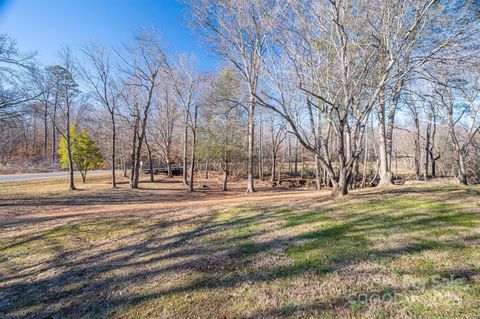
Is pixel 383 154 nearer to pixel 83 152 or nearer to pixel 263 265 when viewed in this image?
pixel 263 265

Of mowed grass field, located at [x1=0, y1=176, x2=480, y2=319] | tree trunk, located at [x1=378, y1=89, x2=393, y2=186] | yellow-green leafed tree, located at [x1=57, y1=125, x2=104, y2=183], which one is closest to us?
mowed grass field, located at [x1=0, y1=176, x2=480, y2=319]

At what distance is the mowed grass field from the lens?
7.73 ft

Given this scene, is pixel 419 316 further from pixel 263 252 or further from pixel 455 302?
pixel 263 252

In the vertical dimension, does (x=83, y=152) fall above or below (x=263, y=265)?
above

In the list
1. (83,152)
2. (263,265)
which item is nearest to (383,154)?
(263,265)

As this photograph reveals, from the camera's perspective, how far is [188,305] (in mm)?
2533

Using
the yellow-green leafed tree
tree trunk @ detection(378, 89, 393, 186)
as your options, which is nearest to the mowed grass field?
tree trunk @ detection(378, 89, 393, 186)

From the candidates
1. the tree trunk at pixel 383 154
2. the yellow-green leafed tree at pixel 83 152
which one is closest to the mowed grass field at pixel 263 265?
the tree trunk at pixel 383 154

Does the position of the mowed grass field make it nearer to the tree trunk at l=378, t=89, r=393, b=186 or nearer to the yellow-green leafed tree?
the tree trunk at l=378, t=89, r=393, b=186

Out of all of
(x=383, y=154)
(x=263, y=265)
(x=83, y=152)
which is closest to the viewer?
(x=263, y=265)

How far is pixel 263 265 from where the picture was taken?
3.24m

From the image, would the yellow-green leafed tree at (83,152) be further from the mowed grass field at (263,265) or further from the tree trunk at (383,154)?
the tree trunk at (383,154)

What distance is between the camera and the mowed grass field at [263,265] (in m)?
2.36

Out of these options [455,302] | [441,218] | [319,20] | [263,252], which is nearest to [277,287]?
[263,252]
